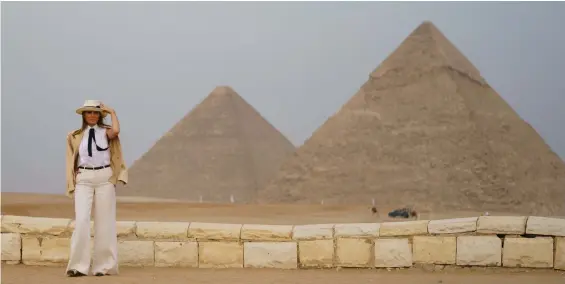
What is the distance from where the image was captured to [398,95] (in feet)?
200

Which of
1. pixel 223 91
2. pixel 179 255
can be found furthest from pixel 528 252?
pixel 223 91

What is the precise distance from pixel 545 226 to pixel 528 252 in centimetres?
24

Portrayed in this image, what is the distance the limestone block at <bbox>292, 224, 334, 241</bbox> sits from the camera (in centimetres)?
730

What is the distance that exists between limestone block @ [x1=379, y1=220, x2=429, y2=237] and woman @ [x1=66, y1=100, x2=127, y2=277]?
2115 millimetres

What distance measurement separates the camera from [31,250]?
759cm

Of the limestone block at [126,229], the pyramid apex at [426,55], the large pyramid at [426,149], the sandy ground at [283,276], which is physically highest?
the pyramid apex at [426,55]

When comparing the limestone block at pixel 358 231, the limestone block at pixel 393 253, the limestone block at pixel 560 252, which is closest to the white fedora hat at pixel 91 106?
the limestone block at pixel 358 231

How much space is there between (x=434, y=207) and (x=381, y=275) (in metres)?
44.5

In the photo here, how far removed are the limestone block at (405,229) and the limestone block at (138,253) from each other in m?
1.91

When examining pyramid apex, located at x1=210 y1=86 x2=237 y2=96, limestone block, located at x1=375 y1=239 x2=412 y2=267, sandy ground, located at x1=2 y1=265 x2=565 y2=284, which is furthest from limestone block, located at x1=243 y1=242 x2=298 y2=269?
pyramid apex, located at x1=210 y1=86 x2=237 y2=96

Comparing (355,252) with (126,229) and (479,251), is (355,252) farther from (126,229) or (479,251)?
(126,229)

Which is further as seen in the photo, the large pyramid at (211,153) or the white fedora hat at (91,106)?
the large pyramid at (211,153)

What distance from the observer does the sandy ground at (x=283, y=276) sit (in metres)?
6.53

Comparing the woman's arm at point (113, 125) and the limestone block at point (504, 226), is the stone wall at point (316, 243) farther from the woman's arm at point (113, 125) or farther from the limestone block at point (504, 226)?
the woman's arm at point (113, 125)
